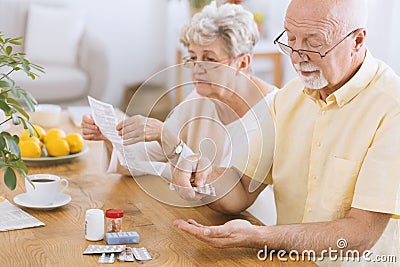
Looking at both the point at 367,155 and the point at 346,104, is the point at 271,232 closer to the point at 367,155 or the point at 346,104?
the point at 367,155

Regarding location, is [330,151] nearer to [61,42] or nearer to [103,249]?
[103,249]

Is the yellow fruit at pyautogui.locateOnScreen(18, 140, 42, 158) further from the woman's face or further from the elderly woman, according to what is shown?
the woman's face

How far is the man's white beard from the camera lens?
1.69 m

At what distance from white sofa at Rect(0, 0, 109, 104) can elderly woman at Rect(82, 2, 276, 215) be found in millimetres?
2995

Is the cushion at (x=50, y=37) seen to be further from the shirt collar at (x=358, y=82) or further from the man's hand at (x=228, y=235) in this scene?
the man's hand at (x=228, y=235)

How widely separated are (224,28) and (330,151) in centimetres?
67

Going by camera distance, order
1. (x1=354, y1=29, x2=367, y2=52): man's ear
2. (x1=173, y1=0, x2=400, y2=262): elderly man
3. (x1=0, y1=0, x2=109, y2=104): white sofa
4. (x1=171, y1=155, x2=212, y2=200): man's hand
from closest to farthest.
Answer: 1. (x1=173, y1=0, x2=400, y2=262): elderly man
2. (x1=354, y1=29, x2=367, y2=52): man's ear
3. (x1=171, y1=155, x2=212, y2=200): man's hand
4. (x1=0, y1=0, x2=109, y2=104): white sofa

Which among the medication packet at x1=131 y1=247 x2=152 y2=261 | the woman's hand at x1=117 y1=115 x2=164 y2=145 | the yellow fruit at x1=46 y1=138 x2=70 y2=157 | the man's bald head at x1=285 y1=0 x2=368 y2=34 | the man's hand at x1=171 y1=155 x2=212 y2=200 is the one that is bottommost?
the medication packet at x1=131 y1=247 x2=152 y2=261

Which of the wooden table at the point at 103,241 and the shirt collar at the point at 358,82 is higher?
the shirt collar at the point at 358,82

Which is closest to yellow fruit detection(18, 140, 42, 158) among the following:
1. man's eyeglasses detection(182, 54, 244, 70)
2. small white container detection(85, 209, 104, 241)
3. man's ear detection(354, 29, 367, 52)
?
man's eyeglasses detection(182, 54, 244, 70)

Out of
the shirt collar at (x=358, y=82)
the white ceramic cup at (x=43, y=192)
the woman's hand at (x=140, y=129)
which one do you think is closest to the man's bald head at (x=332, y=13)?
the shirt collar at (x=358, y=82)

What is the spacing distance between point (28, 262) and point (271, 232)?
533 mm

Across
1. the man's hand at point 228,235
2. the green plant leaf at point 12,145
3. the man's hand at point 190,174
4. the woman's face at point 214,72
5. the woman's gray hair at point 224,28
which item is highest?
the woman's gray hair at point 224,28

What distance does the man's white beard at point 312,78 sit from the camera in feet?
5.53
